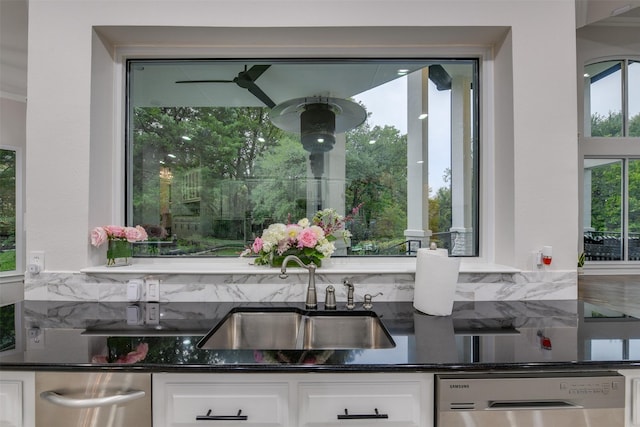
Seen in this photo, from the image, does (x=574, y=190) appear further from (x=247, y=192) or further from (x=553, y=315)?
(x=247, y=192)

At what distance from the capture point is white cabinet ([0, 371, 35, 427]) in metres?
1.01

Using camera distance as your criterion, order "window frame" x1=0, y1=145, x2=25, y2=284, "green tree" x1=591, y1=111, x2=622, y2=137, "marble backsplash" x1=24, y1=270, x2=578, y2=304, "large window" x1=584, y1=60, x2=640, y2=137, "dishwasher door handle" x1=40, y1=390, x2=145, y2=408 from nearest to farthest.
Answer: "dishwasher door handle" x1=40, y1=390, x2=145, y2=408 → "marble backsplash" x1=24, y1=270, x2=578, y2=304 → "window frame" x1=0, y1=145, x2=25, y2=284 → "large window" x1=584, y1=60, x2=640, y2=137 → "green tree" x1=591, y1=111, x2=622, y2=137

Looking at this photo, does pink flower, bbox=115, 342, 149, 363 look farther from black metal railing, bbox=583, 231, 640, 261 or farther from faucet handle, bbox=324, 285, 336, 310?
black metal railing, bbox=583, 231, 640, 261

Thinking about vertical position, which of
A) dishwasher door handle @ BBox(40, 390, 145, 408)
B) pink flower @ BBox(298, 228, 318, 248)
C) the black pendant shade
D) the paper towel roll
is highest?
the black pendant shade

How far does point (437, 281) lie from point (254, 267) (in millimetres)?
930

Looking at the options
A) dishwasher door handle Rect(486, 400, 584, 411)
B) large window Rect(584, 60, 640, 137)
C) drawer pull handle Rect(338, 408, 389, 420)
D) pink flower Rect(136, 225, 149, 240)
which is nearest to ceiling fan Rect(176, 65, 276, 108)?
pink flower Rect(136, 225, 149, 240)

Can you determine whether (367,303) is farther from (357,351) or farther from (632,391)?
(632,391)

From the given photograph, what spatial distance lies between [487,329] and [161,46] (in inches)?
87.3

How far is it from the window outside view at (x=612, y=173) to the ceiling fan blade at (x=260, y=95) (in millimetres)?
6370

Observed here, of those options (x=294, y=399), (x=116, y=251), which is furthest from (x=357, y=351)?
(x=116, y=251)

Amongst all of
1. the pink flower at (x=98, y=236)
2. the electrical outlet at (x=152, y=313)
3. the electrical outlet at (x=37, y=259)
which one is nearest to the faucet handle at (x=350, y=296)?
the electrical outlet at (x=152, y=313)

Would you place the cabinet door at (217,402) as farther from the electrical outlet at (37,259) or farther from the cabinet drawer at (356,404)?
the electrical outlet at (37,259)

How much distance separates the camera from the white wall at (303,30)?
1.64m

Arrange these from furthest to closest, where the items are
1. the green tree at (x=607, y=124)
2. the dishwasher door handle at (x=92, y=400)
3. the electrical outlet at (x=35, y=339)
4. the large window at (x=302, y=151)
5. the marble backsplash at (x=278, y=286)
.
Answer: the green tree at (x=607, y=124), the large window at (x=302, y=151), the marble backsplash at (x=278, y=286), the electrical outlet at (x=35, y=339), the dishwasher door handle at (x=92, y=400)
